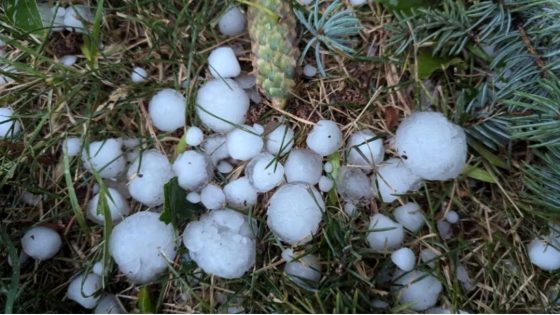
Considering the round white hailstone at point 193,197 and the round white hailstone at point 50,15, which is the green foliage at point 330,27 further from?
the round white hailstone at point 50,15

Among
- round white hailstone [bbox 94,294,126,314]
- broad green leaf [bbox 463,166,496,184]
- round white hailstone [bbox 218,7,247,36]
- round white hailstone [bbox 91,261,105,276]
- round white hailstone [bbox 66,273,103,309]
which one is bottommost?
round white hailstone [bbox 94,294,126,314]

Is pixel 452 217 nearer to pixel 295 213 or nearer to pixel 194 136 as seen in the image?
pixel 295 213

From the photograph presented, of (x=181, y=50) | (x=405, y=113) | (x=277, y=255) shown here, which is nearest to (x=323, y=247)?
(x=277, y=255)

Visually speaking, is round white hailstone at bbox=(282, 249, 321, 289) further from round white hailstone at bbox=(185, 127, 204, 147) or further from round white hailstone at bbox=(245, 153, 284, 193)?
round white hailstone at bbox=(185, 127, 204, 147)

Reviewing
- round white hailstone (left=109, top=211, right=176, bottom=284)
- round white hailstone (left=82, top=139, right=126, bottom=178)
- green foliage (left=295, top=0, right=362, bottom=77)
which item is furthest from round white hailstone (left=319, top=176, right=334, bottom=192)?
round white hailstone (left=82, top=139, right=126, bottom=178)

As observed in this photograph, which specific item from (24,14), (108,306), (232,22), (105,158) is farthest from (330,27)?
(108,306)

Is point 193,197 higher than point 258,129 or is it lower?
lower
